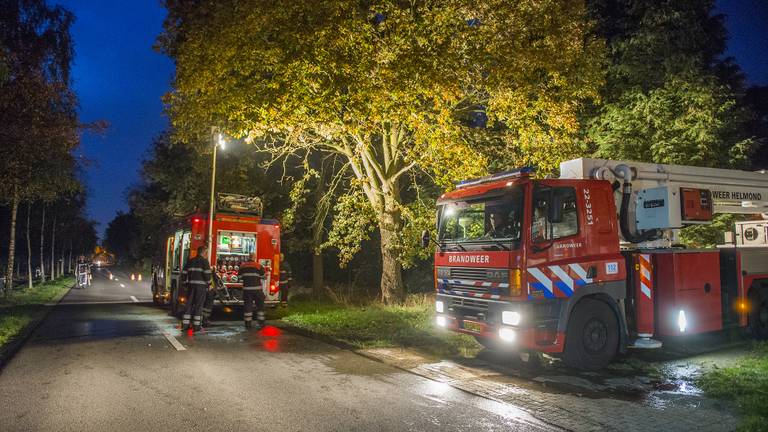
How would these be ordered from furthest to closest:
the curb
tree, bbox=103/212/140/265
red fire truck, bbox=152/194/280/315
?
tree, bbox=103/212/140/265
red fire truck, bbox=152/194/280/315
the curb

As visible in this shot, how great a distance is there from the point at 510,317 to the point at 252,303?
7378 millimetres

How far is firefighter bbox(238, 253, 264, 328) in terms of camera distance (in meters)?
13.2

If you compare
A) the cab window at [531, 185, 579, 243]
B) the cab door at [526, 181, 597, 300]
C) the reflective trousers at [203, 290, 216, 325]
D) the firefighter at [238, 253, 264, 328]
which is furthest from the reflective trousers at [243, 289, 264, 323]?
the cab window at [531, 185, 579, 243]

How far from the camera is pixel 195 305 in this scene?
483 inches

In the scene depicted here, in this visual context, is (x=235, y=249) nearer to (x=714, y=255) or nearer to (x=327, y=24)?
(x=327, y=24)

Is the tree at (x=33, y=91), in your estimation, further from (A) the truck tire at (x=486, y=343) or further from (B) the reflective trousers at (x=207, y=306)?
(A) the truck tire at (x=486, y=343)

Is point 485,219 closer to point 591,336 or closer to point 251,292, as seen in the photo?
point 591,336

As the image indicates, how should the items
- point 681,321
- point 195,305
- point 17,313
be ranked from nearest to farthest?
1. point 681,321
2. point 195,305
3. point 17,313

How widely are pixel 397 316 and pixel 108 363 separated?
7019 mm

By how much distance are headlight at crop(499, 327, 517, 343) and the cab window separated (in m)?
1.27

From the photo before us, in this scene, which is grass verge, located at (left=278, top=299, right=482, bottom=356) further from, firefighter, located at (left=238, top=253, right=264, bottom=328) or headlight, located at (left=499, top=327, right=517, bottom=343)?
headlight, located at (left=499, top=327, right=517, bottom=343)

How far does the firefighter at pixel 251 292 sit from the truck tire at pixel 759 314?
9893 mm

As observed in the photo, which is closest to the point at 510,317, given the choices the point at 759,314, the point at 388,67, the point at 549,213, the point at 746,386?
the point at 549,213

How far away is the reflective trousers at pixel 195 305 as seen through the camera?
480 inches
